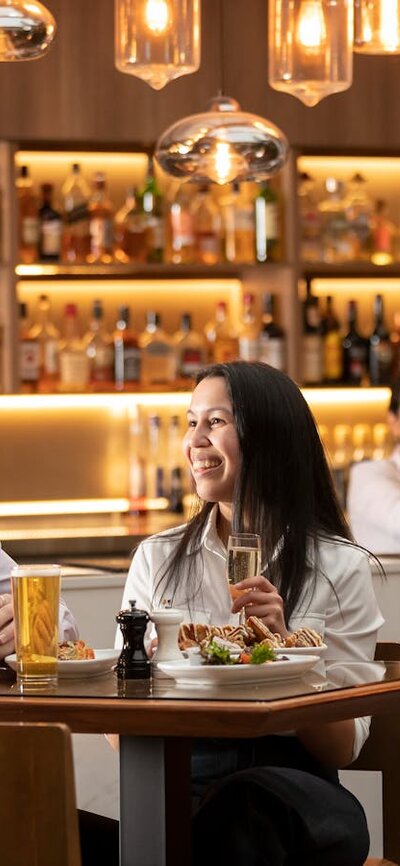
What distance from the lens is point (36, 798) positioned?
4.76 feet

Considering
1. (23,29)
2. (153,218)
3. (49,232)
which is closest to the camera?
(23,29)

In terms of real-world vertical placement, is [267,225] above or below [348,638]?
above

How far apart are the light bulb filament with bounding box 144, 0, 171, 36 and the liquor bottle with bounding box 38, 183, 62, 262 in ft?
6.99

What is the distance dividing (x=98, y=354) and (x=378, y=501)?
127 cm

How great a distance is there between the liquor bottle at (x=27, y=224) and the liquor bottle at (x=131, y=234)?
0.86 feet

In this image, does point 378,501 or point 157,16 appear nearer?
point 157,16

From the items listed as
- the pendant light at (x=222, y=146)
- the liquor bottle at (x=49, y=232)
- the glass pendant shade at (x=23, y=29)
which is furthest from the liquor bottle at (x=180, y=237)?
the glass pendant shade at (x=23, y=29)

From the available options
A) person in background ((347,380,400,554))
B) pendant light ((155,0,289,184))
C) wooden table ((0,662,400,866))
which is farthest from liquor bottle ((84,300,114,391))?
wooden table ((0,662,400,866))

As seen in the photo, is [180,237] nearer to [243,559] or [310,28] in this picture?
[310,28]

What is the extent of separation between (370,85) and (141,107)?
0.80 metres

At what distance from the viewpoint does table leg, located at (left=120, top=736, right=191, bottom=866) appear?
1.59m

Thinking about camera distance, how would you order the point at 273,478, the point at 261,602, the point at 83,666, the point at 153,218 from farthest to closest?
the point at 153,218 → the point at 273,478 → the point at 261,602 → the point at 83,666

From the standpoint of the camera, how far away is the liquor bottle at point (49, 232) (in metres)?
4.72

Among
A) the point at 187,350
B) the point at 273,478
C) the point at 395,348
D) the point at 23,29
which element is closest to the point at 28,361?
the point at 187,350
